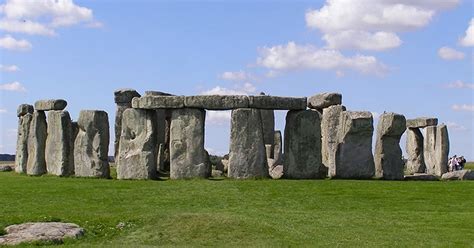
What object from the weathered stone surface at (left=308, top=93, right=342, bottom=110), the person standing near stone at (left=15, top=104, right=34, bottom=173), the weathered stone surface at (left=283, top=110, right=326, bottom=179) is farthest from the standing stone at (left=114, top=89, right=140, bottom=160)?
the weathered stone surface at (left=283, top=110, right=326, bottom=179)

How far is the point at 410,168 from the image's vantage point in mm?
39094

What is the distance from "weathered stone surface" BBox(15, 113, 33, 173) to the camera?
33.2 meters

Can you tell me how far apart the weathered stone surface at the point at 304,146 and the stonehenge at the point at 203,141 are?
0.04 m

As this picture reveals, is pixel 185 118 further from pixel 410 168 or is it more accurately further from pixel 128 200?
pixel 410 168

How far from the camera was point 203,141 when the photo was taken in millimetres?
28359

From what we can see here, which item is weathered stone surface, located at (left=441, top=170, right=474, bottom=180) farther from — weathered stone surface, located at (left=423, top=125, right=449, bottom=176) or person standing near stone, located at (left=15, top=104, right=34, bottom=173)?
person standing near stone, located at (left=15, top=104, right=34, bottom=173)

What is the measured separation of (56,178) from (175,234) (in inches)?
520

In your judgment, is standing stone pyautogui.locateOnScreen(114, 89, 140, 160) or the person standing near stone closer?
the person standing near stone

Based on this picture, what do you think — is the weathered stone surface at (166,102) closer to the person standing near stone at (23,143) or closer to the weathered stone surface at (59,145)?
the weathered stone surface at (59,145)

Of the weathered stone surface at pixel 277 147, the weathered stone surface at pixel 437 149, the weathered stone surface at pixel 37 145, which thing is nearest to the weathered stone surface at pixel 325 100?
the weathered stone surface at pixel 277 147

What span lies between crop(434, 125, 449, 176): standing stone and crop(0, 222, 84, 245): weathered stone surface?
22.7 meters

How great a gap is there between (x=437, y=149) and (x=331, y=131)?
26.1 ft

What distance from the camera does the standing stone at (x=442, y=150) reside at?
36.0 metres

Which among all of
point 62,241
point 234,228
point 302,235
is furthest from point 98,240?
point 302,235
